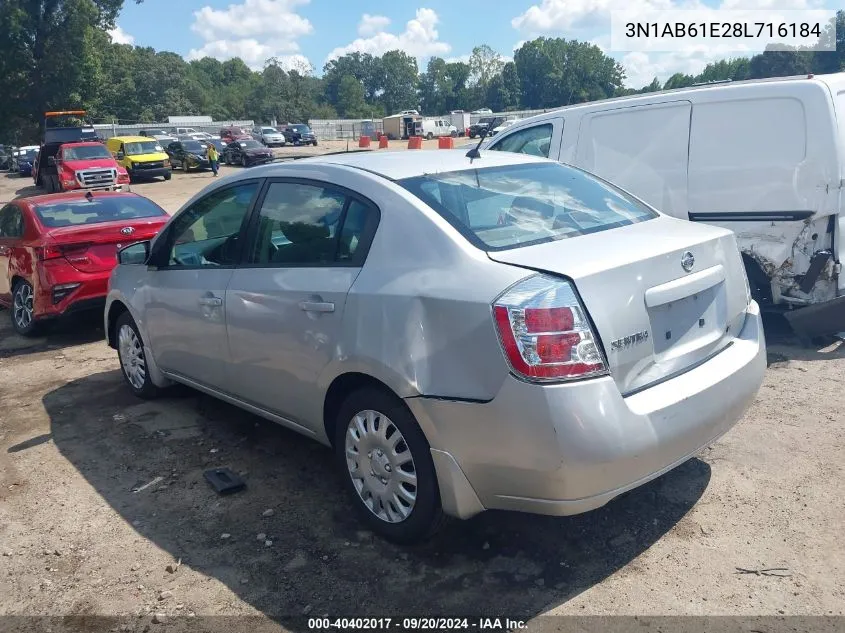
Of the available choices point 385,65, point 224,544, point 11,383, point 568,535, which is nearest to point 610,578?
point 568,535

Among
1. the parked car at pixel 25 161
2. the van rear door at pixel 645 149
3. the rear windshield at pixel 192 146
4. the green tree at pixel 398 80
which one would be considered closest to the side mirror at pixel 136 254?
the van rear door at pixel 645 149

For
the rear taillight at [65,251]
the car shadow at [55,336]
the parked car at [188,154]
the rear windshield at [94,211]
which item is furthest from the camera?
the parked car at [188,154]

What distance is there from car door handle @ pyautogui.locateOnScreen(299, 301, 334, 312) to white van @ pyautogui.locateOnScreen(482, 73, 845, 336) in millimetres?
4024

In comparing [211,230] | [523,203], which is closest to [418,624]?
[523,203]

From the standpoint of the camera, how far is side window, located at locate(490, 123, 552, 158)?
302 inches

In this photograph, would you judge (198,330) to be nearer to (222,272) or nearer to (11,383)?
(222,272)

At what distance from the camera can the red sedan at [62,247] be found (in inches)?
281

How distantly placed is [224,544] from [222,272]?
61.6 inches

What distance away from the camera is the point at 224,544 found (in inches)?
140

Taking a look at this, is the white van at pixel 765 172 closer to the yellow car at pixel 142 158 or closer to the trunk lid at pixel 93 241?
the trunk lid at pixel 93 241

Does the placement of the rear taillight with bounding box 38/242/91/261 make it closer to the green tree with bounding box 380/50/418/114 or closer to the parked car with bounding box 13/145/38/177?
the parked car with bounding box 13/145/38/177

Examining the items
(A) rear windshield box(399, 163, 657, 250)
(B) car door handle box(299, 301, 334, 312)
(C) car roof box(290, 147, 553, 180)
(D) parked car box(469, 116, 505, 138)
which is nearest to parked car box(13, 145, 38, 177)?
(D) parked car box(469, 116, 505, 138)

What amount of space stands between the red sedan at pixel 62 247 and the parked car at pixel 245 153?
28.8 m

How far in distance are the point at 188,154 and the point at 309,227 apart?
34719 millimetres
